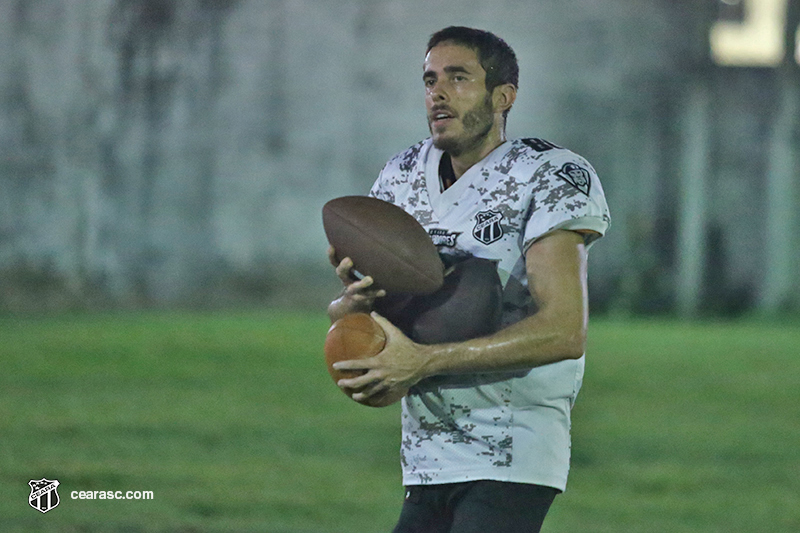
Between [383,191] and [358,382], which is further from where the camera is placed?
[383,191]

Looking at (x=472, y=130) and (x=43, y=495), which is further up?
(x=472, y=130)

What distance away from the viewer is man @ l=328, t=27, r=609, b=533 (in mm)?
2490

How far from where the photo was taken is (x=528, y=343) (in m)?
2.44

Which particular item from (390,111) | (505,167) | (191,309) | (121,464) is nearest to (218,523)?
(121,464)

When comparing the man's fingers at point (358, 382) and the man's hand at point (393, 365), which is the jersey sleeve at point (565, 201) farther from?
the man's fingers at point (358, 382)

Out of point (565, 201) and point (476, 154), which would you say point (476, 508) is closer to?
point (565, 201)

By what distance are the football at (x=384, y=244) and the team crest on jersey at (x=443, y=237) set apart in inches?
2.1

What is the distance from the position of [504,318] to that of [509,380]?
154 mm

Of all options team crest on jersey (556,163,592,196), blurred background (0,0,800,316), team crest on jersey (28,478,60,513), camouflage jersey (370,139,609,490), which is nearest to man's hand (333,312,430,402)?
camouflage jersey (370,139,609,490)

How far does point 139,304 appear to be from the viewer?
45.4 feet

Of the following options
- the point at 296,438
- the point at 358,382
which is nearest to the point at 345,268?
the point at 358,382

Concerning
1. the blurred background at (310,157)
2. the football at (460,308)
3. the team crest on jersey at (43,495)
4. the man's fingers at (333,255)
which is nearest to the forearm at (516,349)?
the football at (460,308)

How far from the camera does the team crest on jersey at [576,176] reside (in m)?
2.58

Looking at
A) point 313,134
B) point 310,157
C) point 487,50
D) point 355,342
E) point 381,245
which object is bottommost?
point 355,342
